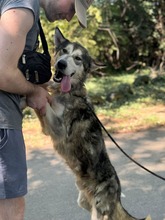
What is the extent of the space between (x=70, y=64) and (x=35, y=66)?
1520 mm

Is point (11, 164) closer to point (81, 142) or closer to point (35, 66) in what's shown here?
point (35, 66)

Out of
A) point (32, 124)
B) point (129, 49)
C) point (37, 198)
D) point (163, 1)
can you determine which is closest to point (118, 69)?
point (129, 49)

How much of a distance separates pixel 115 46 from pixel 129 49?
2.07m

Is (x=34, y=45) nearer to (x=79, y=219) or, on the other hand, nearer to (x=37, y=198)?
(x=79, y=219)

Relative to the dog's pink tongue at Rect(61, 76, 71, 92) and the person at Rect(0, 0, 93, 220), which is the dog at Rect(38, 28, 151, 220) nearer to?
the dog's pink tongue at Rect(61, 76, 71, 92)

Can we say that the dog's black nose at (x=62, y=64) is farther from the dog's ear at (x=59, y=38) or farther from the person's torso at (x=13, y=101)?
the person's torso at (x=13, y=101)

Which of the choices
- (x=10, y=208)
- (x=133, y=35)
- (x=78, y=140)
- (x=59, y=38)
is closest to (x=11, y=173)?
(x=10, y=208)

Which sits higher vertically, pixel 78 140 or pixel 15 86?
pixel 15 86

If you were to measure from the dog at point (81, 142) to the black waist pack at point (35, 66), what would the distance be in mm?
971

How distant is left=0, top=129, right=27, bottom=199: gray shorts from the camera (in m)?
2.52

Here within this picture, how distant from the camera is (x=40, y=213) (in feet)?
16.0

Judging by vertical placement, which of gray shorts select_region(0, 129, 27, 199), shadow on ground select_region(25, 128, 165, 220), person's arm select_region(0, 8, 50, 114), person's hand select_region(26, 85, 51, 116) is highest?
person's arm select_region(0, 8, 50, 114)

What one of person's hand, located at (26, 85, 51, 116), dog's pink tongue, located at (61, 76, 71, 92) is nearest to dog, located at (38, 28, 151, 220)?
dog's pink tongue, located at (61, 76, 71, 92)

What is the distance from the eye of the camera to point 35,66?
2652mm
